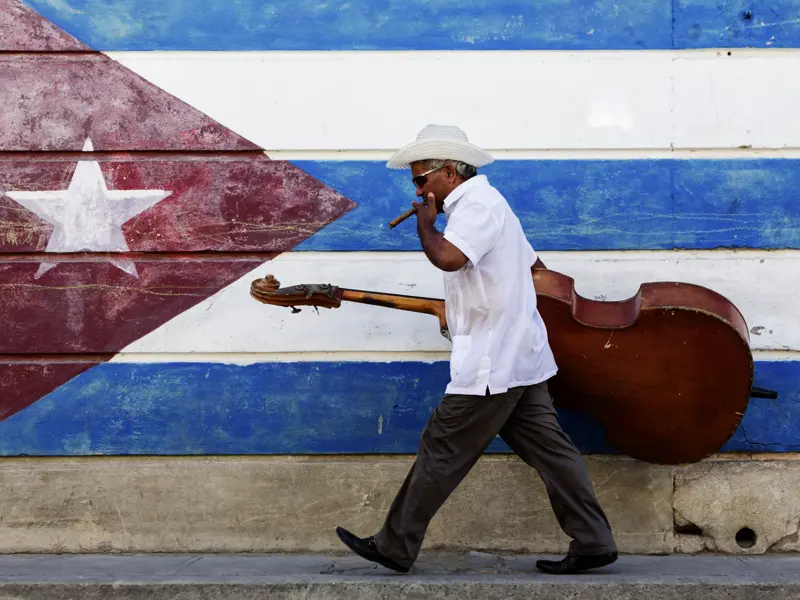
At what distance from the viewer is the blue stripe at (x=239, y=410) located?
13.5 ft

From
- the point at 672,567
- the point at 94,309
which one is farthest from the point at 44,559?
the point at 672,567

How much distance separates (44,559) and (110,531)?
27 cm

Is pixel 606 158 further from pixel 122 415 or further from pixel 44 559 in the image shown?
pixel 44 559

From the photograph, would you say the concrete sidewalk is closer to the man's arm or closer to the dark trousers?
the dark trousers

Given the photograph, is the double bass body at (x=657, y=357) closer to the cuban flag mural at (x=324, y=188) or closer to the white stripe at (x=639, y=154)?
the cuban flag mural at (x=324, y=188)

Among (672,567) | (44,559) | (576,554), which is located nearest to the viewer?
(576,554)

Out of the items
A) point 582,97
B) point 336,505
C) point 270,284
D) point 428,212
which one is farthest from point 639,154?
point 336,505

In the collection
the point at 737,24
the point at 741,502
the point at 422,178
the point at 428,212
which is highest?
the point at 737,24

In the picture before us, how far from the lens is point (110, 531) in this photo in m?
4.12

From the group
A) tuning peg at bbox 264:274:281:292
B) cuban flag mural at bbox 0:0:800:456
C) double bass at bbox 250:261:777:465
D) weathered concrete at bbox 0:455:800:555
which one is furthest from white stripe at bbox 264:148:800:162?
weathered concrete at bbox 0:455:800:555

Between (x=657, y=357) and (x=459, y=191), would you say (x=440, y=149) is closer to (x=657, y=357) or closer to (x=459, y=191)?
(x=459, y=191)

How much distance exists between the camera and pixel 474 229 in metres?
3.28

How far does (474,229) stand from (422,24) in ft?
3.95

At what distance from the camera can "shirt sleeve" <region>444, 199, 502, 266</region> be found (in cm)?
326
